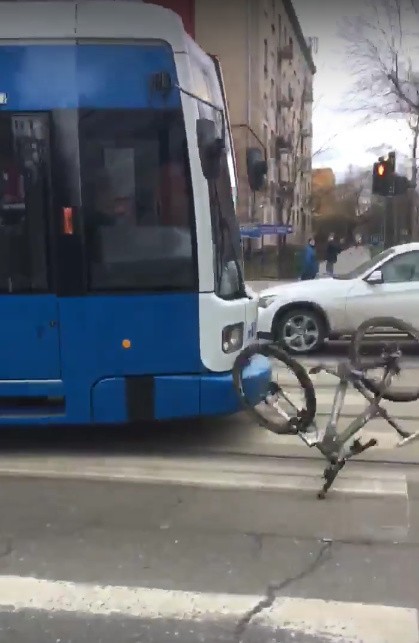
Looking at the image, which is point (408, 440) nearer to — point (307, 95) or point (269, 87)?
point (269, 87)

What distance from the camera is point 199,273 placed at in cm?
595

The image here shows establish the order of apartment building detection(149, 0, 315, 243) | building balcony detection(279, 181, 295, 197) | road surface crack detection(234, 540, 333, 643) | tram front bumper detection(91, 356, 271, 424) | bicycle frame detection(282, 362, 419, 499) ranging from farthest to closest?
building balcony detection(279, 181, 295, 197) < apartment building detection(149, 0, 315, 243) < tram front bumper detection(91, 356, 271, 424) < bicycle frame detection(282, 362, 419, 499) < road surface crack detection(234, 540, 333, 643)

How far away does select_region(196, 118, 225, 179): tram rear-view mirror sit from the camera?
584cm

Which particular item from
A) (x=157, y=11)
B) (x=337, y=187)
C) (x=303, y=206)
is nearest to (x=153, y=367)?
(x=157, y=11)

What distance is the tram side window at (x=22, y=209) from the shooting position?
5914 millimetres

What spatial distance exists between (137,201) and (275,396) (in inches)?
71.1

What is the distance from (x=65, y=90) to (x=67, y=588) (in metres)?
3.66

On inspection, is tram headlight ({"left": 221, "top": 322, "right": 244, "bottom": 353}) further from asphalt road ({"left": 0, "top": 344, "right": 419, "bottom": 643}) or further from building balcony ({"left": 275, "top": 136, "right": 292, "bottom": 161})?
building balcony ({"left": 275, "top": 136, "right": 292, "bottom": 161})

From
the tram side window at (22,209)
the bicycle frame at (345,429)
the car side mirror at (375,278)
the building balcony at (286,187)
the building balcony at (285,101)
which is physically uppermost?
the building balcony at (285,101)

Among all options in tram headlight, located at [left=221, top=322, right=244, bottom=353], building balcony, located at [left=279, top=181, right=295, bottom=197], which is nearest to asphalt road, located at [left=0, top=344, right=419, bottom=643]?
tram headlight, located at [left=221, top=322, right=244, bottom=353]

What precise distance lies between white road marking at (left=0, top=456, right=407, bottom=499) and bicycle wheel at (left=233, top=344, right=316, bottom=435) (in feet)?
1.16

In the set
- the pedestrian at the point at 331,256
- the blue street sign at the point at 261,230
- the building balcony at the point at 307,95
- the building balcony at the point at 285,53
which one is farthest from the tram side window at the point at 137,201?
the building balcony at the point at 307,95

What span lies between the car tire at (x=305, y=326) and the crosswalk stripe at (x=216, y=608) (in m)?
8.13

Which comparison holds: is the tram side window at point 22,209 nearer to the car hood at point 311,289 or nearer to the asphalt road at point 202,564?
the asphalt road at point 202,564
